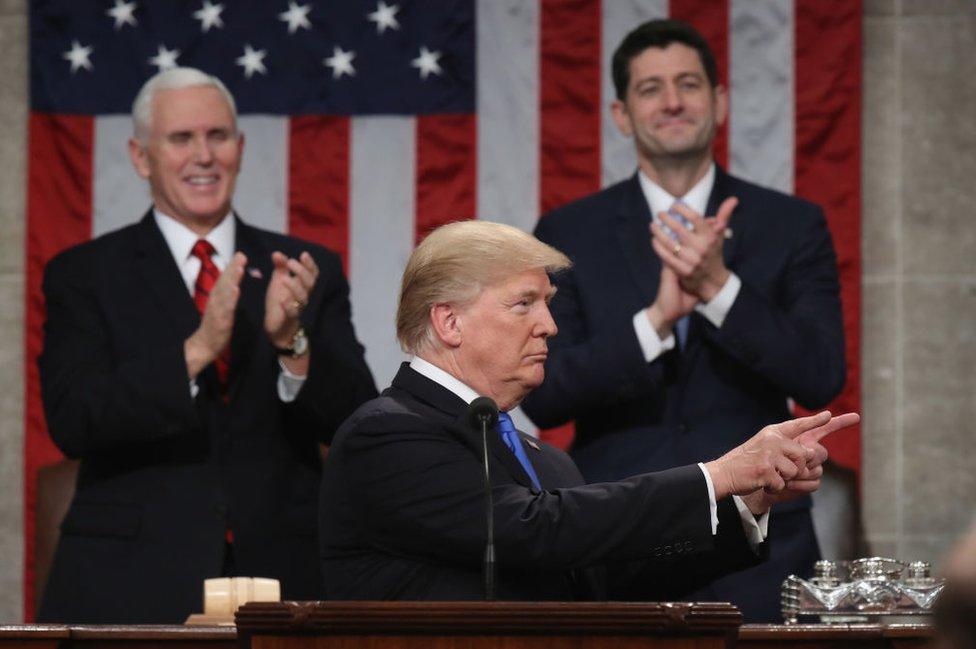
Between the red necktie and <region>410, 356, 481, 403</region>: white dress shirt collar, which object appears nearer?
<region>410, 356, 481, 403</region>: white dress shirt collar

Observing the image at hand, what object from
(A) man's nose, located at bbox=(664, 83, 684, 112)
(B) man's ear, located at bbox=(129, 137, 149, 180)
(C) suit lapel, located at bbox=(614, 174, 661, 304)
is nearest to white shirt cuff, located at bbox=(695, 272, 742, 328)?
(C) suit lapel, located at bbox=(614, 174, 661, 304)

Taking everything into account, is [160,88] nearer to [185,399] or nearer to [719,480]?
[185,399]

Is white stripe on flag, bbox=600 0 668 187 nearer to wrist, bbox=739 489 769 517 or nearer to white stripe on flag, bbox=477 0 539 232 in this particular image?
white stripe on flag, bbox=477 0 539 232

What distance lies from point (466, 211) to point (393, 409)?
2.83 m

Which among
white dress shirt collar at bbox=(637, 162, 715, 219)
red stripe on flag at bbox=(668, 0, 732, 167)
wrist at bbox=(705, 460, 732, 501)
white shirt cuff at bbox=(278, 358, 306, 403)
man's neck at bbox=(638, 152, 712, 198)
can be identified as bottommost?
wrist at bbox=(705, 460, 732, 501)

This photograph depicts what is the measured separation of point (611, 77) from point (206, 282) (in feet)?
5.70

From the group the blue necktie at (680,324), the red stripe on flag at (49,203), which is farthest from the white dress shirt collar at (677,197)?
the red stripe on flag at (49,203)

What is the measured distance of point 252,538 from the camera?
3809mm

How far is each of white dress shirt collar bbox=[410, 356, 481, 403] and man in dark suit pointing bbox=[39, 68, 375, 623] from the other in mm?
1141

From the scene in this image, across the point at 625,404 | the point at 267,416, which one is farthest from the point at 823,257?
the point at 267,416

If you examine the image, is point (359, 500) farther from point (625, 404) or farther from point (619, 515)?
Result: point (625, 404)

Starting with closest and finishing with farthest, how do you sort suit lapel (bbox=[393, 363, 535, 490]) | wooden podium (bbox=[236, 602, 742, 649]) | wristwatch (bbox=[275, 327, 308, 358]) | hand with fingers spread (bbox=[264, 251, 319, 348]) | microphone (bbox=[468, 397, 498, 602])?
wooden podium (bbox=[236, 602, 742, 649])
microphone (bbox=[468, 397, 498, 602])
suit lapel (bbox=[393, 363, 535, 490])
hand with fingers spread (bbox=[264, 251, 319, 348])
wristwatch (bbox=[275, 327, 308, 358])

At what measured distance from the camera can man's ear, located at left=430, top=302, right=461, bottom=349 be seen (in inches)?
102

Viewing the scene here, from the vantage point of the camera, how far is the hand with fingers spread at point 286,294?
3701mm
